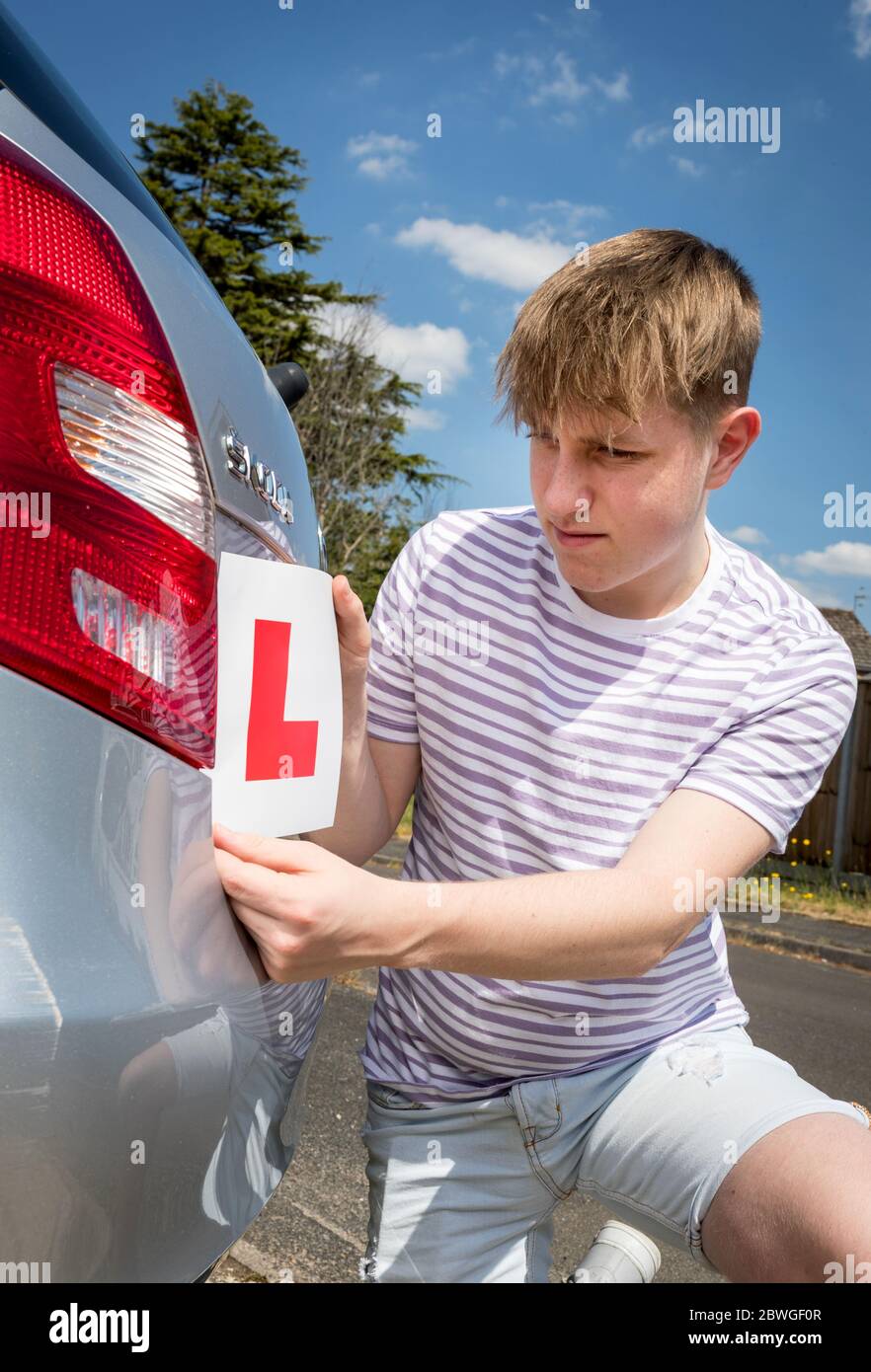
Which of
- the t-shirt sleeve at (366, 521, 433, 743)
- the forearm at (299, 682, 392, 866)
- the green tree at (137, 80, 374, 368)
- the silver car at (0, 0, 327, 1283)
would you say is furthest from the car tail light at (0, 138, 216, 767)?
the green tree at (137, 80, 374, 368)

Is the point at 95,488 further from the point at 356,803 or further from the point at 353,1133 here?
the point at 353,1133

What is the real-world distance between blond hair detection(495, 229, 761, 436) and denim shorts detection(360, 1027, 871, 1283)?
2.86 feet

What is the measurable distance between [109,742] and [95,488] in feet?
0.64

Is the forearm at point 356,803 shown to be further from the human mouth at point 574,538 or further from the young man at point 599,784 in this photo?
the human mouth at point 574,538

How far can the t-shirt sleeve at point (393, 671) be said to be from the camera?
1767 mm

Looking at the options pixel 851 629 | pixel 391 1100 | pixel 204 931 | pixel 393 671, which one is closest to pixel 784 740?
pixel 393 671

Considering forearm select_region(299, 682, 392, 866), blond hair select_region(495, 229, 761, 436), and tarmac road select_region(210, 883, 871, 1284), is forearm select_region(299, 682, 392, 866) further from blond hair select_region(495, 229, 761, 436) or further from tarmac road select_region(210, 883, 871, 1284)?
blond hair select_region(495, 229, 761, 436)

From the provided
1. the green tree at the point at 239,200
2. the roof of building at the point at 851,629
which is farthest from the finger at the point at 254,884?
the roof of building at the point at 851,629

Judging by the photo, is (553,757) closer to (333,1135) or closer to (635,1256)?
(635,1256)

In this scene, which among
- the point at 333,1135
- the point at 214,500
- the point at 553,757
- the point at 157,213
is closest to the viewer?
the point at 214,500

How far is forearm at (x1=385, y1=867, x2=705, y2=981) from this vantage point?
126 cm

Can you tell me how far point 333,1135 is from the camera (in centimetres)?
342
